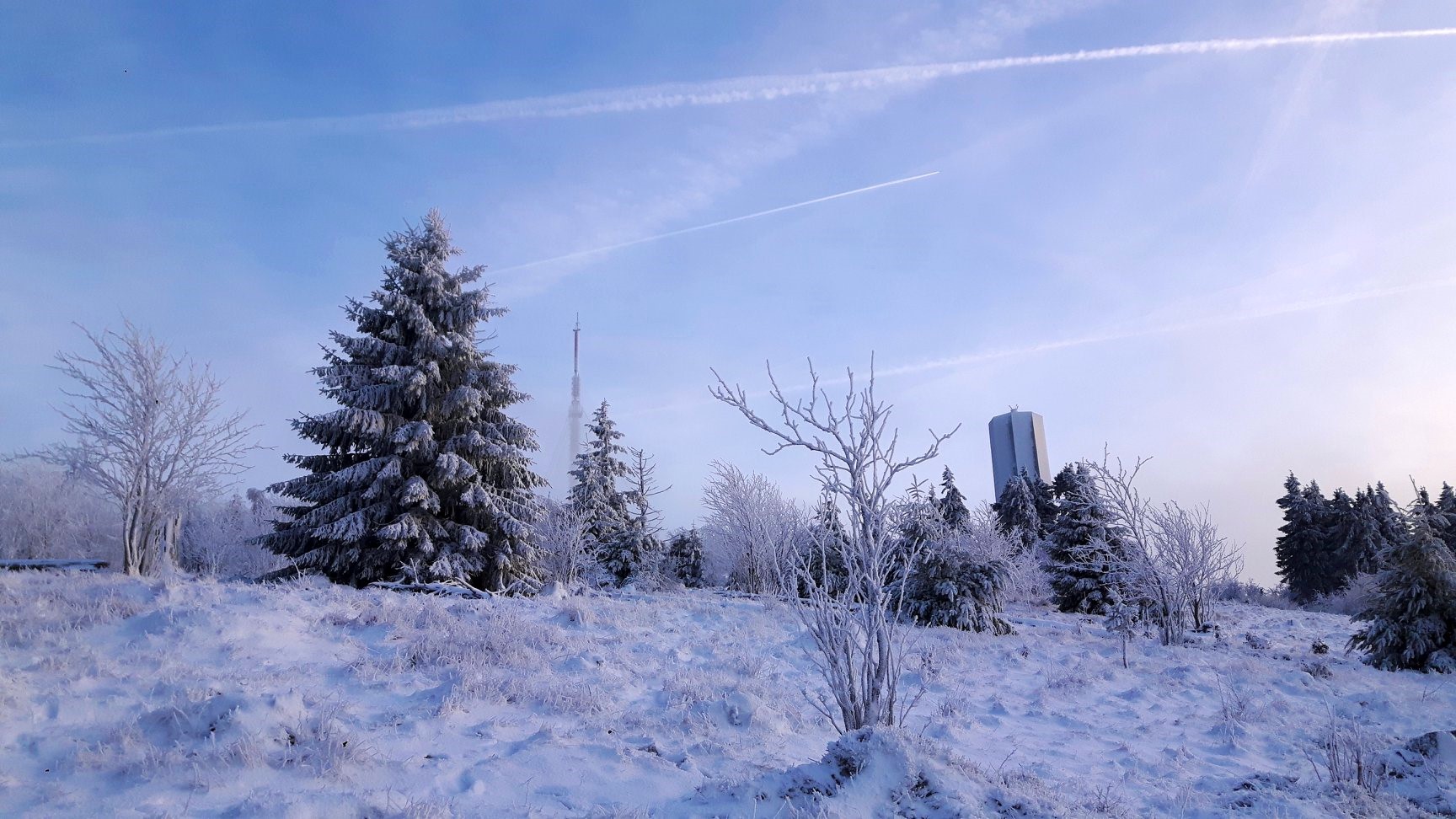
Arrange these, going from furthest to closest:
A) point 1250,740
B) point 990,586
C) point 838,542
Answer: point 990,586, point 1250,740, point 838,542

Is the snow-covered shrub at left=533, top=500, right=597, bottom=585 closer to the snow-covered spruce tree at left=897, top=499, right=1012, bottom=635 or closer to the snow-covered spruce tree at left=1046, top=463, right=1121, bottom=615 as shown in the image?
the snow-covered spruce tree at left=897, top=499, right=1012, bottom=635

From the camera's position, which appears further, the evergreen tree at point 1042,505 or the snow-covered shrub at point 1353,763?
the evergreen tree at point 1042,505

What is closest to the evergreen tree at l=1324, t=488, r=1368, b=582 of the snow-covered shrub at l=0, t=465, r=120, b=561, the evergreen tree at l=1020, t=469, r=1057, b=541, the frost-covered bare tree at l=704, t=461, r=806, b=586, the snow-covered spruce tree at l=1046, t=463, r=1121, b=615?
the evergreen tree at l=1020, t=469, r=1057, b=541

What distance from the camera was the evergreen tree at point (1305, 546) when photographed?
38125 mm

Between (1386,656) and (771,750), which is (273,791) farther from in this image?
(1386,656)

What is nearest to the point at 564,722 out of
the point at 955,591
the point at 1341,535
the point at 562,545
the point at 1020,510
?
the point at 955,591

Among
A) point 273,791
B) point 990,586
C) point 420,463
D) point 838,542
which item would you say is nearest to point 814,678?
point 838,542

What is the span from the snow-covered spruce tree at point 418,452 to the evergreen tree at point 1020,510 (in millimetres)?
32457

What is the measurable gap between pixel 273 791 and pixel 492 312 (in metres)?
16.6

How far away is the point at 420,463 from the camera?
55.5 feet

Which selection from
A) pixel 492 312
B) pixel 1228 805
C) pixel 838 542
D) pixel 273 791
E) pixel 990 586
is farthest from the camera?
pixel 492 312

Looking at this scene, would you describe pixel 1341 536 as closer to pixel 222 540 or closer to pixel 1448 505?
pixel 1448 505

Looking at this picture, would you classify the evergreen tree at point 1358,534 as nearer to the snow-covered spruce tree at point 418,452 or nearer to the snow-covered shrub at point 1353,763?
the snow-covered shrub at point 1353,763

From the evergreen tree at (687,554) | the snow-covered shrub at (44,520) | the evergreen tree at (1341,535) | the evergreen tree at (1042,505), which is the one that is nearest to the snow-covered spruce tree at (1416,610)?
the evergreen tree at (687,554)
